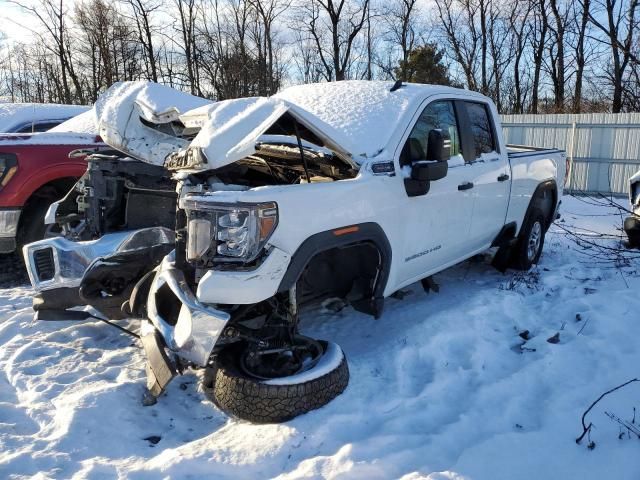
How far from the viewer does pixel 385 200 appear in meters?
3.65

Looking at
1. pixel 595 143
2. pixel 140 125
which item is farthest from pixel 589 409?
pixel 595 143

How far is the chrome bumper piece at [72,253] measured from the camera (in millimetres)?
3936

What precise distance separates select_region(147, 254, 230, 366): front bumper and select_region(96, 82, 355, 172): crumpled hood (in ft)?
2.14

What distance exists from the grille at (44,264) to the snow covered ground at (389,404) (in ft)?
1.85

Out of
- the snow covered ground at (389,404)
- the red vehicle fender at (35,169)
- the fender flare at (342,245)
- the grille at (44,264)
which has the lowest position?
the snow covered ground at (389,404)

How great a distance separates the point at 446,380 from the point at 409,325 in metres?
0.90

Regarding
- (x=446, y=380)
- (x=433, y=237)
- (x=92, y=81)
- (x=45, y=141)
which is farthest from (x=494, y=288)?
(x=92, y=81)

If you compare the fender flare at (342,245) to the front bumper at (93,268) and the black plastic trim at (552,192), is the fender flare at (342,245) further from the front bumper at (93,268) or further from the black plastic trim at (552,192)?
the black plastic trim at (552,192)

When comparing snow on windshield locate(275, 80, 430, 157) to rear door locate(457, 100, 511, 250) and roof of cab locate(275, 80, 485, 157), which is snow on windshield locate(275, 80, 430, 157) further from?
rear door locate(457, 100, 511, 250)

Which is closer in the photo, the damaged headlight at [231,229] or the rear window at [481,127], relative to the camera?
the damaged headlight at [231,229]

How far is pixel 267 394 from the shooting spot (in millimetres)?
2932

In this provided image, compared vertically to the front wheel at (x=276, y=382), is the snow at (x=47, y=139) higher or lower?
higher

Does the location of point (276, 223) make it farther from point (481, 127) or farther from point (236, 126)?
point (481, 127)

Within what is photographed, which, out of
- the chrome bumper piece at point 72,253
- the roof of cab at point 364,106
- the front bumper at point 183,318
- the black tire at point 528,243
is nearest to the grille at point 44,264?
the chrome bumper piece at point 72,253
